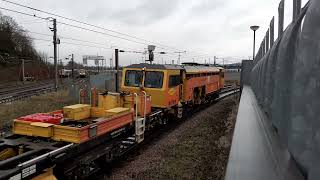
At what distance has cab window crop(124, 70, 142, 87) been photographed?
15852 mm

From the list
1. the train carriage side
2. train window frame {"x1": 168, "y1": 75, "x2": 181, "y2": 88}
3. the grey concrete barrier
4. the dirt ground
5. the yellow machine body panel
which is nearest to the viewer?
the grey concrete barrier

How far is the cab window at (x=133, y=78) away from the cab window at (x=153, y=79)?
37cm

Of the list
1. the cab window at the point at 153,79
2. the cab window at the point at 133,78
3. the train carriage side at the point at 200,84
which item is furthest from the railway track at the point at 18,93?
the train carriage side at the point at 200,84

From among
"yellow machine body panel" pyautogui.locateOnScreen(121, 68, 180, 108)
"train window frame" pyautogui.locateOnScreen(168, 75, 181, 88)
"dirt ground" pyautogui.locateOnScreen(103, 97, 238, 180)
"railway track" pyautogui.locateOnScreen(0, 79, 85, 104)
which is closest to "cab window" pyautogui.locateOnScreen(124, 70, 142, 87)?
"yellow machine body panel" pyautogui.locateOnScreen(121, 68, 180, 108)

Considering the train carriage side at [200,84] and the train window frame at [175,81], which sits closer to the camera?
the train window frame at [175,81]

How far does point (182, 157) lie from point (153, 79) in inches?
215

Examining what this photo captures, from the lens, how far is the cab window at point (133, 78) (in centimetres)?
1585

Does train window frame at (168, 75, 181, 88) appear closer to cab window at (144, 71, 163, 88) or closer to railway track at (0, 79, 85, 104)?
cab window at (144, 71, 163, 88)

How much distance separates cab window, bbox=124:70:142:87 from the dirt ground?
2913 mm

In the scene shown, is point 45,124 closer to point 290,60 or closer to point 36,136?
point 36,136

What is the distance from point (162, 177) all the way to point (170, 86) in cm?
723

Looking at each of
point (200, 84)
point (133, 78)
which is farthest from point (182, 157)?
point (200, 84)

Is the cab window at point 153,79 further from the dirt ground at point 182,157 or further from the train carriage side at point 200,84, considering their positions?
the train carriage side at point 200,84

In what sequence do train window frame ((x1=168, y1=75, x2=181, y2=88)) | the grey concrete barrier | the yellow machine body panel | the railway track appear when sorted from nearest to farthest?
the grey concrete barrier
the yellow machine body panel
train window frame ((x1=168, y1=75, x2=181, y2=88))
the railway track
